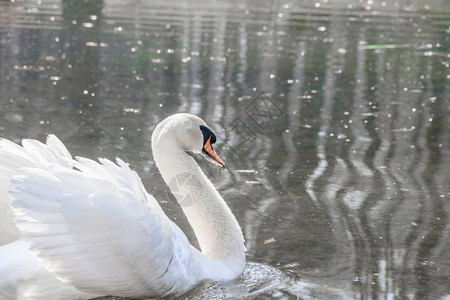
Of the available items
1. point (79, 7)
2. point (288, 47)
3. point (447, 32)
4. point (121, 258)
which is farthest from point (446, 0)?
point (121, 258)

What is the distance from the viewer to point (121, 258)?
12.6 feet

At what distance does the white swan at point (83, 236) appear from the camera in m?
3.67

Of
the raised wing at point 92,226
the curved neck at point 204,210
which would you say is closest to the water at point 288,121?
the curved neck at point 204,210

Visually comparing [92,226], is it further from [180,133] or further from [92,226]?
[180,133]

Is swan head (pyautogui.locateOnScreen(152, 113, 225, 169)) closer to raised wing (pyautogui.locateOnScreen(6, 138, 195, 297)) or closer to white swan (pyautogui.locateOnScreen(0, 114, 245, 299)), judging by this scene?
white swan (pyautogui.locateOnScreen(0, 114, 245, 299))

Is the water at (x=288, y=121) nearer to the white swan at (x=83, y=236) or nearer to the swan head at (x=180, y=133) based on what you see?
the white swan at (x=83, y=236)

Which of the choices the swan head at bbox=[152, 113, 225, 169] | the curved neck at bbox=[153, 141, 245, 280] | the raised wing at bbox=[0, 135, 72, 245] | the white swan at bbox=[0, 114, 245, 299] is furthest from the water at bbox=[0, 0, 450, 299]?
the raised wing at bbox=[0, 135, 72, 245]

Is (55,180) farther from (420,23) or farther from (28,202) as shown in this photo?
(420,23)

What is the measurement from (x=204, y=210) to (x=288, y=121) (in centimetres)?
459

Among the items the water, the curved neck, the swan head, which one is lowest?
the water

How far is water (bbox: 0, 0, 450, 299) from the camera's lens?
16.9 feet

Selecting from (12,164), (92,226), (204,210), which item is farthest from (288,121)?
(92,226)

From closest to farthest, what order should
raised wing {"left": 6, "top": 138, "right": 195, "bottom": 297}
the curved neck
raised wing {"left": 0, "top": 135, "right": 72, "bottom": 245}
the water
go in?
1. raised wing {"left": 6, "top": 138, "right": 195, "bottom": 297}
2. raised wing {"left": 0, "top": 135, "right": 72, "bottom": 245}
3. the curved neck
4. the water

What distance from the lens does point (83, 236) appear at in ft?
12.2
